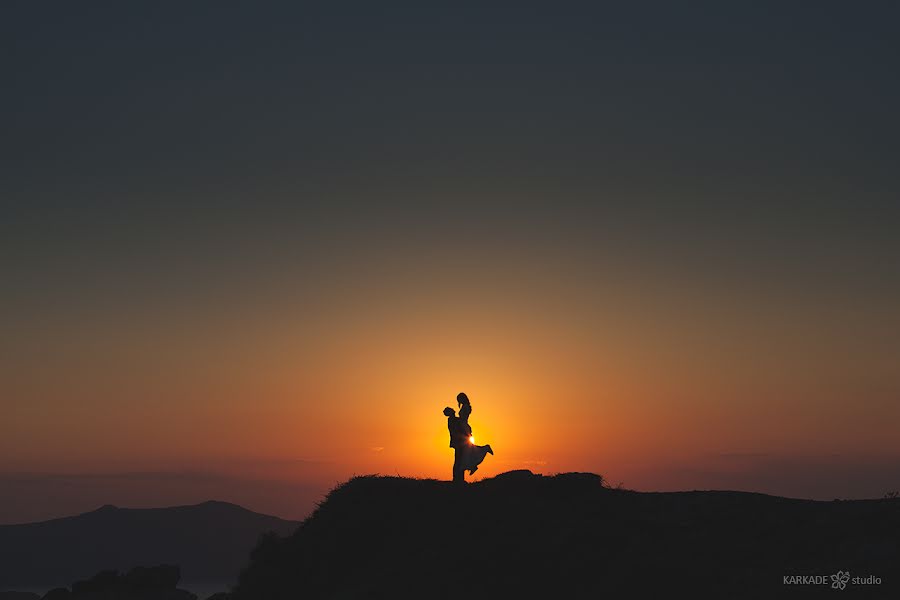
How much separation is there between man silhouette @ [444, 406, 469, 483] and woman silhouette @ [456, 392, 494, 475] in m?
0.08

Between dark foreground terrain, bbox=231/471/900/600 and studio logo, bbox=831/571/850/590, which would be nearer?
studio logo, bbox=831/571/850/590

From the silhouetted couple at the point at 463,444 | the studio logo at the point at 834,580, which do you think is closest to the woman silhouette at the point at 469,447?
the silhouetted couple at the point at 463,444

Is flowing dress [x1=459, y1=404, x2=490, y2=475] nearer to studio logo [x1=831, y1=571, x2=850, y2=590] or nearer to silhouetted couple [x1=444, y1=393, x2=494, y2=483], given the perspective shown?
silhouetted couple [x1=444, y1=393, x2=494, y2=483]

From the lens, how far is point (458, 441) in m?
31.0

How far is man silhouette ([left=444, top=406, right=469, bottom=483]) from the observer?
1216 inches

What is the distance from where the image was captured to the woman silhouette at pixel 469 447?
3098cm

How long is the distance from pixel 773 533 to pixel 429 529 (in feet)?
32.1

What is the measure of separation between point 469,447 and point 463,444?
278 mm

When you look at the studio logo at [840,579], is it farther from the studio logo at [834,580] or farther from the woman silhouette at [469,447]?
the woman silhouette at [469,447]

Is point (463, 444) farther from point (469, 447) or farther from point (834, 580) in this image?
point (834, 580)

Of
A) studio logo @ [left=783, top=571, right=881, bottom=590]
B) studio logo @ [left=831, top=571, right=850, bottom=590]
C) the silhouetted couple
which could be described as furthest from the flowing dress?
studio logo @ [left=831, top=571, right=850, bottom=590]

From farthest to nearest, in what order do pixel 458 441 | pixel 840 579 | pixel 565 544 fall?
pixel 458 441 < pixel 565 544 < pixel 840 579

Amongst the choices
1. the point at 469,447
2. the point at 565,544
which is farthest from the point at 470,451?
the point at 565,544

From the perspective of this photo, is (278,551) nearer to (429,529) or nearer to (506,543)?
(429,529)
